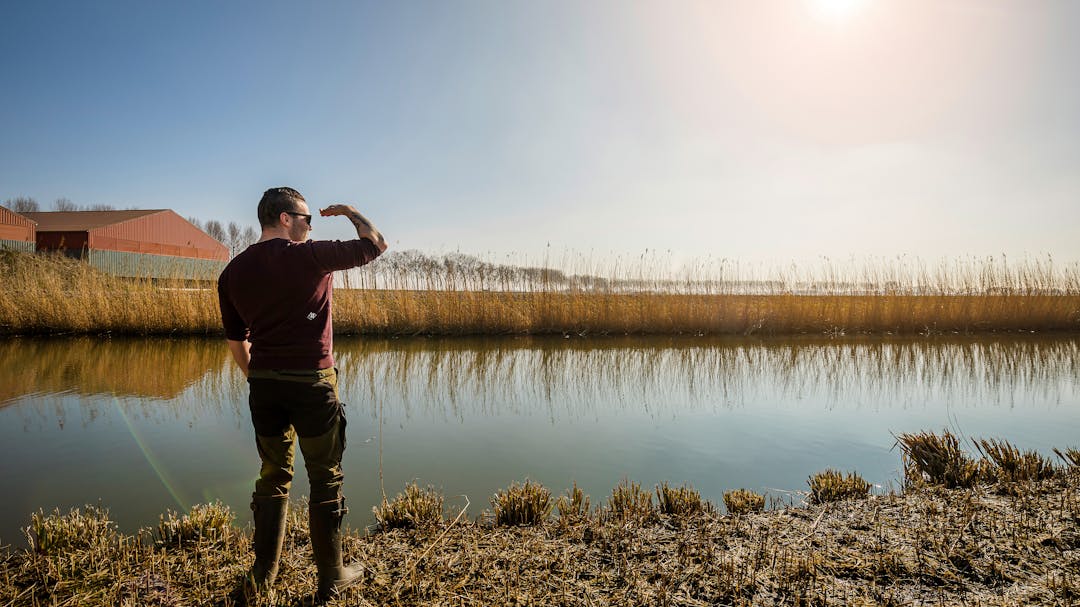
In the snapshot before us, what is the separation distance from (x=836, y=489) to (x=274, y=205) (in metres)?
3.35

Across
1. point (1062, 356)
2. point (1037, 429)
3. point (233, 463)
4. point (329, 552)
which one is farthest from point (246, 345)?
point (1062, 356)

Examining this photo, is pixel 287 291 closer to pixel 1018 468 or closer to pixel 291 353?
pixel 291 353

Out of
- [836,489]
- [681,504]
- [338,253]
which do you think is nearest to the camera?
[338,253]

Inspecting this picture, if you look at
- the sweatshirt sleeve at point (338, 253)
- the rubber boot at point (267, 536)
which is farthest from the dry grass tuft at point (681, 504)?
the sweatshirt sleeve at point (338, 253)

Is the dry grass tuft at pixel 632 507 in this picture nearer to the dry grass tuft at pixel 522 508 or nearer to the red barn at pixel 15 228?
the dry grass tuft at pixel 522 508

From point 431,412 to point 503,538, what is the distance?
354 centimetres

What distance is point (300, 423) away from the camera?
6.80 feet

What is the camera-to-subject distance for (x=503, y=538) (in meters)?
2.80

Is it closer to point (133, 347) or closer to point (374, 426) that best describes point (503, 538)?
point (374, 426)

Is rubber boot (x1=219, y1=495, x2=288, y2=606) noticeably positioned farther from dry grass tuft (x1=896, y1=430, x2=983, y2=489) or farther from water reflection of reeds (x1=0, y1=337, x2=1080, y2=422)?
water reflection of reeds (x1=0, y1=337, x2=1080, y2=422)

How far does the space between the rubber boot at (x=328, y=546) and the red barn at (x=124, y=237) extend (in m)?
29.7

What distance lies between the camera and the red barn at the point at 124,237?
3061 centimetres

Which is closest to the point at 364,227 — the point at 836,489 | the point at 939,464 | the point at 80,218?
the point at 836,489

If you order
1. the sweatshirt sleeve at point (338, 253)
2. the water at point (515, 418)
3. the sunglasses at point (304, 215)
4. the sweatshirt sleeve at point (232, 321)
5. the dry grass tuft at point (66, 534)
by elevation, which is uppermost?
the sunglasses at point (304, 215)
